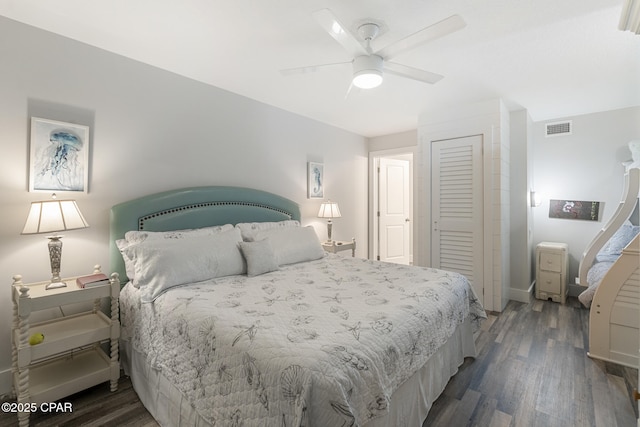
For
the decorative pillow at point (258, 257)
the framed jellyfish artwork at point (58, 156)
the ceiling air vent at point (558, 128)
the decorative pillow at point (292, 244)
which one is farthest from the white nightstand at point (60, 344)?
the ceiling air vent at point (558, 128)

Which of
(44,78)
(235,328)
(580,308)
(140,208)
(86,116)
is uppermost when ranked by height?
(44,78)

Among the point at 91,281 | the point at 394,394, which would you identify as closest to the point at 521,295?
the point at 394,394

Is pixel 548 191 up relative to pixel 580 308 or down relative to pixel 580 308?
up

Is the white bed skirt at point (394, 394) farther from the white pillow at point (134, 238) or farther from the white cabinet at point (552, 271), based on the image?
the white cabinet at point (552, 271)

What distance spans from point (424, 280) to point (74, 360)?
8.45 feet

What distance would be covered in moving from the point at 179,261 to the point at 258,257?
60cm

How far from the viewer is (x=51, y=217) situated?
1838 mm

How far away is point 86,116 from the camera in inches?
87.6

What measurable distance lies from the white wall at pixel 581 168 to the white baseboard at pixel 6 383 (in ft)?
18.4

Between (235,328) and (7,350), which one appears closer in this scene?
(235,328)

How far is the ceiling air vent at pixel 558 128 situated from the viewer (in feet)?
13.0

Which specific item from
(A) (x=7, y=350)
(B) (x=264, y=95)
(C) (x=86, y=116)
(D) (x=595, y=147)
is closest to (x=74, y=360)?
(A) (x=7, y=350)

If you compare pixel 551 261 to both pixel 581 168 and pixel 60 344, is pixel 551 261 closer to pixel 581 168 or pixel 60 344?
pixel 581 168

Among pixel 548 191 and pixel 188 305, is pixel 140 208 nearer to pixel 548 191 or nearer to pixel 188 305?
pixel 188 305
